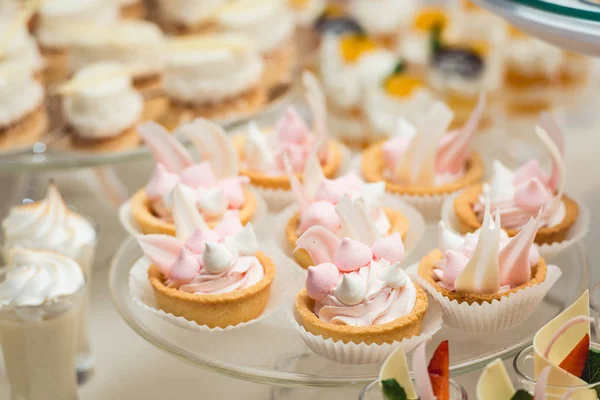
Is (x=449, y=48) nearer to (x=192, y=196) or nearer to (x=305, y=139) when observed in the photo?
(x=305, y=139)

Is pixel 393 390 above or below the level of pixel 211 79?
above

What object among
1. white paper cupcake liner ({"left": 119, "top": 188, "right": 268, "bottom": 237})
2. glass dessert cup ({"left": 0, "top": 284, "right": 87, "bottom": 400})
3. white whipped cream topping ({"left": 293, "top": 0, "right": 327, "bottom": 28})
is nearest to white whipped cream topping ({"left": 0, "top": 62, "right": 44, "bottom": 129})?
white paper cupcake liner ({"left": 119, "top": 188, "right": 268, "bottom": 237})

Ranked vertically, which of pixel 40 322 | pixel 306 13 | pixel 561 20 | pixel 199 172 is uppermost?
pixel 561 20

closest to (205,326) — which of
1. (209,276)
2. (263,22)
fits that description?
(209,276)

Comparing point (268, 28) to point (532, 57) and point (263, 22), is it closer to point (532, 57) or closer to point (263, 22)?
point (263, 22)

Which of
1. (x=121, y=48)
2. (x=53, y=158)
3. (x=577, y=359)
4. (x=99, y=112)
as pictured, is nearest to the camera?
(x=577, y=359)

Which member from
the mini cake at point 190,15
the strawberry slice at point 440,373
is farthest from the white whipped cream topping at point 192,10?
the strawberry slice at point 440,373
